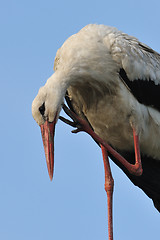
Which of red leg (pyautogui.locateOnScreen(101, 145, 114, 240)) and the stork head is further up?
the stork head

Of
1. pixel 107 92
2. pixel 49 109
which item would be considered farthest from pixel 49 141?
pixel 107 92

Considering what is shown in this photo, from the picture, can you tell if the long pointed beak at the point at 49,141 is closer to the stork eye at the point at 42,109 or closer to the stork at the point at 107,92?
the stork at the point at 107,92

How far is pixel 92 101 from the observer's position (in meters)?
6.47

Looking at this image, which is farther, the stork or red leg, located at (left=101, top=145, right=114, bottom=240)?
red leg, located at (left=101, top=145, right=114, bottom=240)

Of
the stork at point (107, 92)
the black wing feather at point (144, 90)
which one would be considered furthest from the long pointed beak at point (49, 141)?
the black wing feather at point (144, 90)

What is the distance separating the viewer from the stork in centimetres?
587

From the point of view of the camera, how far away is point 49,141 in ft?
19.4

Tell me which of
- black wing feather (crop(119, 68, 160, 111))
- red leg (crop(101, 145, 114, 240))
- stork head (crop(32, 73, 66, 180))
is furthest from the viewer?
red leg (crop(101, 145, 114, 240))

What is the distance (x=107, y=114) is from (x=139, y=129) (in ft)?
1.47

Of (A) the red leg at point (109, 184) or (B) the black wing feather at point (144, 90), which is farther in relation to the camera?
(A) the red leg at point (109, 184)

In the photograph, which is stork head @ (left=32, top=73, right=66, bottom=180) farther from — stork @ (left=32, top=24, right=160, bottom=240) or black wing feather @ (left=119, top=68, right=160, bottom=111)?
black wing feather @ (left=119, top=68, right=160, bottom=111)

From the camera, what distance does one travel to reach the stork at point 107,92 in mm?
5871

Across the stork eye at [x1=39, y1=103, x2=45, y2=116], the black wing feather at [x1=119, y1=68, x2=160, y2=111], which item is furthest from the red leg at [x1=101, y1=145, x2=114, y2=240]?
the stork eye at [x1=39, y1=103, x2=45, y2=116]

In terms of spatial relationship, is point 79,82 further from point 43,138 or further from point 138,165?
point 138,165
